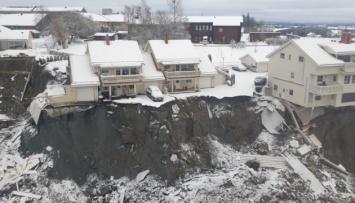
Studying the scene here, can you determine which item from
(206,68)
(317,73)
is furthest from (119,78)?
(317,73)

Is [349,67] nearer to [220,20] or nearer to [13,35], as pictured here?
[220,20]

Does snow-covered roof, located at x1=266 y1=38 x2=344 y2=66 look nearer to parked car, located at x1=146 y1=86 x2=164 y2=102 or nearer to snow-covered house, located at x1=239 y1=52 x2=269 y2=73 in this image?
snow-covered house, located at x1=239 y1=52 x2=269 y2=73

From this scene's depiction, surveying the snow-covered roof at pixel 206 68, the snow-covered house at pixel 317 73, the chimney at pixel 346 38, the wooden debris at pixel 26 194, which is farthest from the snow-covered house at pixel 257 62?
the wooden debris at pixel 26 194

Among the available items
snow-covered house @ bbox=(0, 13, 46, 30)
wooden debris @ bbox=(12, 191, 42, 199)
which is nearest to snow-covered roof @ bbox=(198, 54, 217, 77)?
wooden debris @ bbox=(12, 191, 42, 199)

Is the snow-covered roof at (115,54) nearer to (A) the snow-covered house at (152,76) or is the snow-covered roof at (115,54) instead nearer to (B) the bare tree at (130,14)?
(A) the snow-covered house at (152,76)

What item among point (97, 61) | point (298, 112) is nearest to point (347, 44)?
point (298, 112)

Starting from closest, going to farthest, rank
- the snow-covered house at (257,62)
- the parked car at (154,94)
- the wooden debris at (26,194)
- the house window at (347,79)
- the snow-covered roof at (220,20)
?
the wooden debris at (26,194) → the parked car at (154,94) → the house window at (347,79) → the snow-covered house at (257,62) → the snow-covered roof at (220,20)
